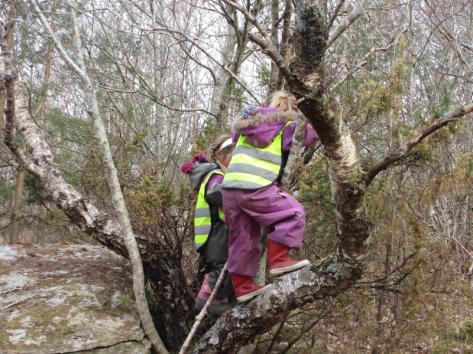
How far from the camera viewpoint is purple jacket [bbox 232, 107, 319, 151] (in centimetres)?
259

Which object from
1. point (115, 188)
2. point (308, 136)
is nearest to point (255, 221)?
point (308, 136)

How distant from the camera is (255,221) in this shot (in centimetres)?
275

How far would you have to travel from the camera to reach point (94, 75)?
18.2ft

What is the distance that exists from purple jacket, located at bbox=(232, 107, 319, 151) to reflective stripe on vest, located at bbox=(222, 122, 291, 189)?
0.04m

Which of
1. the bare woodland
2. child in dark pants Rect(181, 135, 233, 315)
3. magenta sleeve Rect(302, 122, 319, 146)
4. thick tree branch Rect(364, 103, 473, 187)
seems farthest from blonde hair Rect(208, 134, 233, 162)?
thick tree branch Rect(364, 103, 473, 187)

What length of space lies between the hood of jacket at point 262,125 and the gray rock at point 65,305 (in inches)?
70.6

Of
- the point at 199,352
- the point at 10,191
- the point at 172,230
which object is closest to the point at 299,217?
the point at 199,352

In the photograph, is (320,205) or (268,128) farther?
(320,205)

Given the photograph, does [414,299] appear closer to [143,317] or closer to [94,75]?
[143,317]

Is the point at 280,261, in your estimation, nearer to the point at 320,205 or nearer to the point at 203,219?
the point at 203,219

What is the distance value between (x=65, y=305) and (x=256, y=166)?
6.52 feet

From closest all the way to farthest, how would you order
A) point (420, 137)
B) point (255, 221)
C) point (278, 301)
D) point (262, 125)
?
point (420, 137)
point (278, 301)
point (262, 125)
point (255, 221)

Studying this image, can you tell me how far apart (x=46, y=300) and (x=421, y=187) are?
3419mm

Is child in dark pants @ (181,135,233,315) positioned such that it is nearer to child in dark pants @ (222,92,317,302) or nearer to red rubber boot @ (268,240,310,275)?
child in dark pants @ (222,92,317,302)
